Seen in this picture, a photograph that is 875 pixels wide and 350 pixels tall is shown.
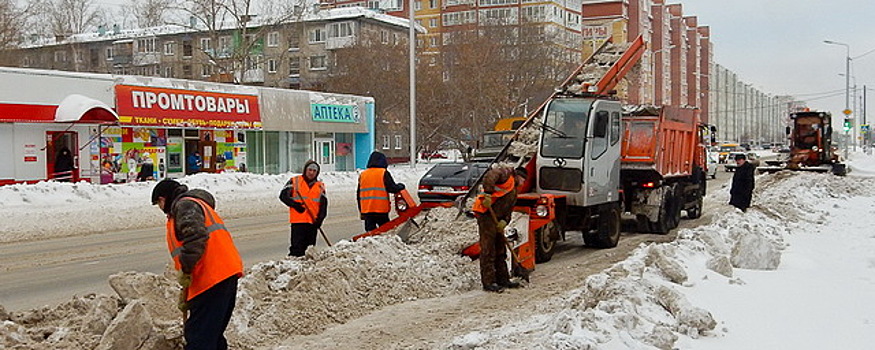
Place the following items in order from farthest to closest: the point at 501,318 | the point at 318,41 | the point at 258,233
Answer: the point at 318,41 → the point at 258,233 → the point at 501,318

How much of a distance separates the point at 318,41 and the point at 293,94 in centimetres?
4112

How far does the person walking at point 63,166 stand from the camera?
91.1ft

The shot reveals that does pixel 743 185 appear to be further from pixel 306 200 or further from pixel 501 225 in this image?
pixel 306 200

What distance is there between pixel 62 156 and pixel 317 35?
52.1 metres

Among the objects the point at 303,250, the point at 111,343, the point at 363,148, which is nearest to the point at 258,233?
the point at 303,250

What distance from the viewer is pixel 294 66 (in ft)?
258

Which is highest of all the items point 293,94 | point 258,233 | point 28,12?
point 28,12

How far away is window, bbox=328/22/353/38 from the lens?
75625 millimetres

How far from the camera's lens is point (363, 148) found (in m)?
43.6

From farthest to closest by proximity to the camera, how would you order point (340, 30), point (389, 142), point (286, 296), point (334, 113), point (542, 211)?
point (340, 30), point (389, 142), point (334, 113), point (542, 211), point (286, 296)

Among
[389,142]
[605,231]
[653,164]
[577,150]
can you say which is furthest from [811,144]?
[389,142]

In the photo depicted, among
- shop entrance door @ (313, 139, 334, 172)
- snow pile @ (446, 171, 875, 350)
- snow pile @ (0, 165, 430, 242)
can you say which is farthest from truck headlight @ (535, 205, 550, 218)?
shop entrance door @ (313, 139, 334, 172)

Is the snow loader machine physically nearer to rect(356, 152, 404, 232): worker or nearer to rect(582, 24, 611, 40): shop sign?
rect(356, 152, 404, 232): worker

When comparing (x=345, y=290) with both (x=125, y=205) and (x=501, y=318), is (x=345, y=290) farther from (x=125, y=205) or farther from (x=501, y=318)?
(x=125, y=205)
